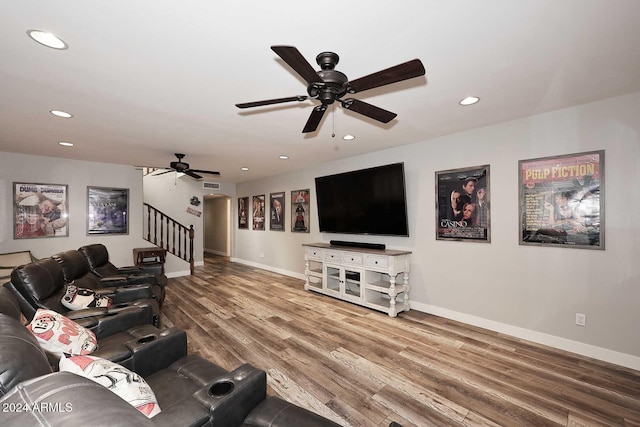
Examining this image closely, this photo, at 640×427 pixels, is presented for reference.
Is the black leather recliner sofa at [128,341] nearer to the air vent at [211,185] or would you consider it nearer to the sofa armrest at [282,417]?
the sofa armrest at [282,417]

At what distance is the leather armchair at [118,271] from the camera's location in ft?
12.6

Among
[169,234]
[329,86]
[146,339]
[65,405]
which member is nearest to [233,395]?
[65,405]

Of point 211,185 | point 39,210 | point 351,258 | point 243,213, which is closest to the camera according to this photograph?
point 351,258

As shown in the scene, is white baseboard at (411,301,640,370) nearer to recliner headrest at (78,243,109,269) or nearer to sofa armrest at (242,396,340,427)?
sofa armrest at (242,396,340,427)

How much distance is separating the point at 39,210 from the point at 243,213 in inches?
173

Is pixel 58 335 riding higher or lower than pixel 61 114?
lower

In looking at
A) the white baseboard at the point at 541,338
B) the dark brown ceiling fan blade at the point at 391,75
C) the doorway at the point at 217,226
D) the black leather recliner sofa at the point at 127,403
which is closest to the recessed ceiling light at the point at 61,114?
the black leather recliner sofa at the point at 127,403

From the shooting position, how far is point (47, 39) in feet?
5.77

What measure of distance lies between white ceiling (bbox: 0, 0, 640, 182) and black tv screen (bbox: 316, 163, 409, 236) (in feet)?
3.42

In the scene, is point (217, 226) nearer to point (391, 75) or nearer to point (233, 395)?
point (233, 395)

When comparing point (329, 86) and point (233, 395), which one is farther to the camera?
point (329, 86)

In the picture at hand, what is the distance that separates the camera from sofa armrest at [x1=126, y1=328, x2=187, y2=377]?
1.77 m

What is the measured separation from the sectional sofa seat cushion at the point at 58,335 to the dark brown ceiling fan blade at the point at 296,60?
6.68 ft

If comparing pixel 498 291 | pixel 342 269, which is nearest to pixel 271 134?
pixel 342 269
